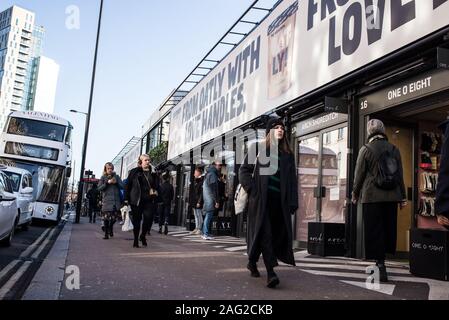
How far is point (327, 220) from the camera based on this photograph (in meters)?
9.45

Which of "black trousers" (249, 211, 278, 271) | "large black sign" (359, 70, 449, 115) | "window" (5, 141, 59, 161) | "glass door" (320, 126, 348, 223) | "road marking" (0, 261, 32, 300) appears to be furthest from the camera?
"window" (5, 141, 59, 161)

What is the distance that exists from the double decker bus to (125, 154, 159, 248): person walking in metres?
8.47

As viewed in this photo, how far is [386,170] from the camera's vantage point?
550 centimetres

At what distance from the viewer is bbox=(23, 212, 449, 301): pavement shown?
4.26 meters

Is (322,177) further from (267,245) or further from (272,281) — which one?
(272,281)

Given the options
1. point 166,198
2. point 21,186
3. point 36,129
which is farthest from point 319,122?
point 36,129

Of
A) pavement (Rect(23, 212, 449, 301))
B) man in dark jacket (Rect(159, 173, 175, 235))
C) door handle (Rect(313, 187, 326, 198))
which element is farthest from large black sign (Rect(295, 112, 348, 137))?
man in dark jacket (Rect(159, 173, 175, 235))

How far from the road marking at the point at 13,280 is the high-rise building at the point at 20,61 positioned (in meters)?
129

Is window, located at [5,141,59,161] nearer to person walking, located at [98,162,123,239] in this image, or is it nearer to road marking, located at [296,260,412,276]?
person walking, located at [98,162,123,239]

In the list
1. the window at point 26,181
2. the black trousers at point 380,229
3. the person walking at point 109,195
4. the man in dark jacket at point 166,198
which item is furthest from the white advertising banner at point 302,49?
the window at point 26,181

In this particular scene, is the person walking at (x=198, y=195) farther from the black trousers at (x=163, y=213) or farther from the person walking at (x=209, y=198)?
the black trousers at (x=163, y=213)

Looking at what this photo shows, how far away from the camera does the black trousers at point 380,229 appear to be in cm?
532

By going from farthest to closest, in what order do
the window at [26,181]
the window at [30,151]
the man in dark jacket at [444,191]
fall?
the window at [30,151] < the window at [26,181] < the man in dark jacket at [444,191]
